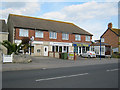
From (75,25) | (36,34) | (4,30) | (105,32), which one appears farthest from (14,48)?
(105,32)

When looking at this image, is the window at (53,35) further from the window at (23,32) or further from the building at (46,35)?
the window at (23,32)

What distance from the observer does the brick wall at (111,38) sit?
1638 inches

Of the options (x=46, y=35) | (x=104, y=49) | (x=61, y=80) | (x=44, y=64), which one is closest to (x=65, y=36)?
(x=46, y=35)

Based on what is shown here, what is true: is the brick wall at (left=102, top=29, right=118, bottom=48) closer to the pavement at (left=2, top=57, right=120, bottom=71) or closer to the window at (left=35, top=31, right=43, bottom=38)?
→ the window at (left=35, top=31, right=43, bottom=38)

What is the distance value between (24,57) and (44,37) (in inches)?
518

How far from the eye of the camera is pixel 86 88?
20.1ft

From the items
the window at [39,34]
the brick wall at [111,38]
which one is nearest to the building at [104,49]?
the brick wall at [111,38]

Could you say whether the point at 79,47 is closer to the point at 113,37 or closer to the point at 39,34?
the point at 39,34

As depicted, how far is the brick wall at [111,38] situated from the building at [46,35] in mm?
10354

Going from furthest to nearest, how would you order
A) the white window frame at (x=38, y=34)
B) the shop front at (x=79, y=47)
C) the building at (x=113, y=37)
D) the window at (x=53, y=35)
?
the building at (x=113, y=37) → the shop front at (x=79, y=47) → the window at (x=53, y=35) → the white window frame at (x=38, y=34)

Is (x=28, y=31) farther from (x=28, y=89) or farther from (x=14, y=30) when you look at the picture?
(x=28, y=89)

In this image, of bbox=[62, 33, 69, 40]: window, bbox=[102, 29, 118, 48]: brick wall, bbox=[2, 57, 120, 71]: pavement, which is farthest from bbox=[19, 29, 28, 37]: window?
bbox=[102, 29, 118, 48]: brick wall

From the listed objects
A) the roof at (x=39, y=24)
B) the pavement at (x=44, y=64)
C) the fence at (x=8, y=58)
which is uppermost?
the roof at (x=39, y=24)

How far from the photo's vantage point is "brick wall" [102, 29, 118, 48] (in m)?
41.6
